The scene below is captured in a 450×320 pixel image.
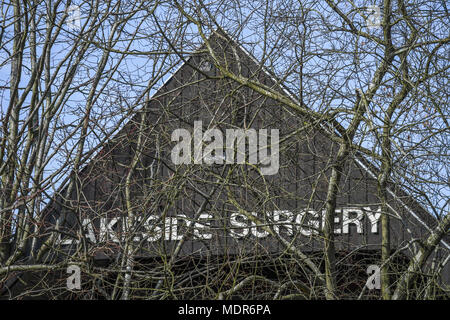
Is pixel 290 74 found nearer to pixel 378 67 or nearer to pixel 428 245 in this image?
pixel 378 67

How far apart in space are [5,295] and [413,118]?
6.71m

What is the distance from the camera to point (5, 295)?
10.4 metres

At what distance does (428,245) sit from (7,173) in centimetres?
553

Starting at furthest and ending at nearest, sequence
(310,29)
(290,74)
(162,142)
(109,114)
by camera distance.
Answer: (162,142) < (109,114) < (290,74) < (310,29)

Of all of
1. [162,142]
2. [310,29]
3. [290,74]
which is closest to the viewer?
[310,29]

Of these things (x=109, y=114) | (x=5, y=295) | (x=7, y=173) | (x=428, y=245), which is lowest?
(x=5, y=295)

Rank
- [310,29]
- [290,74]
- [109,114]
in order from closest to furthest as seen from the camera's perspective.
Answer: [310,29] < [290,74] < [109,114]

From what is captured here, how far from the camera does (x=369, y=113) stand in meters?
6.48

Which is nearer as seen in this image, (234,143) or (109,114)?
(234,143)

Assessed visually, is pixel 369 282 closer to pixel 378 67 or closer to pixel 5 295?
pixel 378 67

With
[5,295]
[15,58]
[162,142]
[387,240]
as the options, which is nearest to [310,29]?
[387,240]
